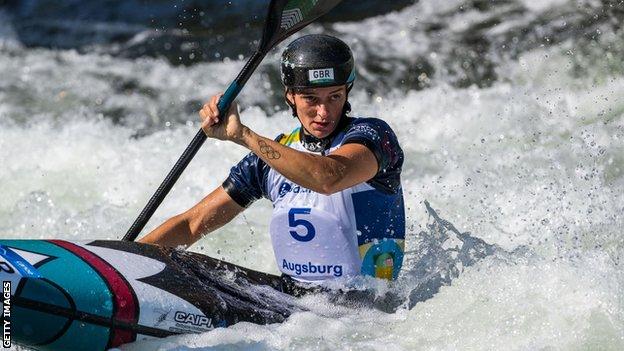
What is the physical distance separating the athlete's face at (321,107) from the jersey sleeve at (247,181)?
0.31 meters

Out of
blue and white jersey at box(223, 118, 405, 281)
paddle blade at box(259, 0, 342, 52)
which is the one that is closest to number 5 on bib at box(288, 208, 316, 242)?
blue and white jersey at box(223, 118, 405, 281)

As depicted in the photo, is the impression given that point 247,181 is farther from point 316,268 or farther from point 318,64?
point 318,64

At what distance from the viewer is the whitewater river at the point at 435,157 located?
13.5 ft

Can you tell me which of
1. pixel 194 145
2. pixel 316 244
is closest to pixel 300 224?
pixel 316 244

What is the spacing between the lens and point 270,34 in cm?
454

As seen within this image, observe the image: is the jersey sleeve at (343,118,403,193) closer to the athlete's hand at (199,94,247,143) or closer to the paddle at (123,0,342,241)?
the athlete's hand at (199,94,247,143)

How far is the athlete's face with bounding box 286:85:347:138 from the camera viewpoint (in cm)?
412

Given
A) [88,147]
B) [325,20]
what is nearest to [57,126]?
[88,147]

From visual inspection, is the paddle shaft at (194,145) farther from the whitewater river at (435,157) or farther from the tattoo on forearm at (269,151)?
the whitewater river at (435,157)

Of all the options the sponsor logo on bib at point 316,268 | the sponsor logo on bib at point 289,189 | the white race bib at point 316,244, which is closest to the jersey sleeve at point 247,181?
the sponsor logo on bib at point 289,189

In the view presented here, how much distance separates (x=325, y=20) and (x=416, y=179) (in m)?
2.30

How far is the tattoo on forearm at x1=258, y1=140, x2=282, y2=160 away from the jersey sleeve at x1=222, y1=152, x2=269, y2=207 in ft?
1.90

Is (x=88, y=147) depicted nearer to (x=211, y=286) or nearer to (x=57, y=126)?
(x=57, y=126)

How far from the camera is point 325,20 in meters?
8.91
